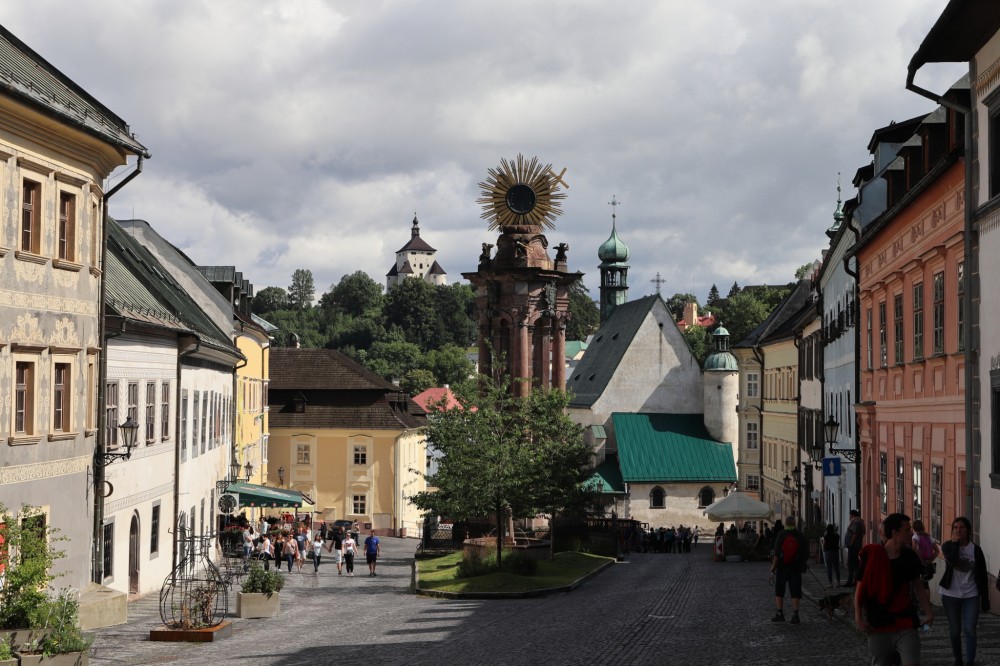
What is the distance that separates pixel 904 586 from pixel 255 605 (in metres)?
16.3

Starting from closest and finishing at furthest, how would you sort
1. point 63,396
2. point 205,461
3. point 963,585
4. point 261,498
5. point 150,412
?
point 963,585
point 63,396
point 150,412
point 205,461
point 261,498

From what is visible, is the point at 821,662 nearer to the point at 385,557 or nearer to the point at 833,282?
the point at 833,282

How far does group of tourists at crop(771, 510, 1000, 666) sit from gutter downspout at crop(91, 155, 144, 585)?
12.9 meters

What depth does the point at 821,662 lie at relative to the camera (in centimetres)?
1569

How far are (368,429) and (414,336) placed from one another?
12490 centimetres

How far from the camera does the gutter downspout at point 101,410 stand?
25328 millimetres

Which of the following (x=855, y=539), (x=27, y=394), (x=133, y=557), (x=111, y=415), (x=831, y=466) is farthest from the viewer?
(x=831, y=466)

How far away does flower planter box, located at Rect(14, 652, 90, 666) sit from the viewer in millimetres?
15133

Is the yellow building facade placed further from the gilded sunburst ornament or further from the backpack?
the backpack

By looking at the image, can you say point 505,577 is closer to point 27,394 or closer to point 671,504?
point 27,394

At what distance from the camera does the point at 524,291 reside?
57.9 m

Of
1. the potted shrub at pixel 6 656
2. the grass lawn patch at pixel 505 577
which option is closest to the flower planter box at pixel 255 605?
the grass lawn patch at pixel 505 577

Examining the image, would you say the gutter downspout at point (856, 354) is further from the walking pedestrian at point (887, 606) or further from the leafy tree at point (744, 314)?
the leafy tree at point (744, 314)

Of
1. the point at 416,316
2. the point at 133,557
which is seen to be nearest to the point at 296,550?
the point at 133,557
